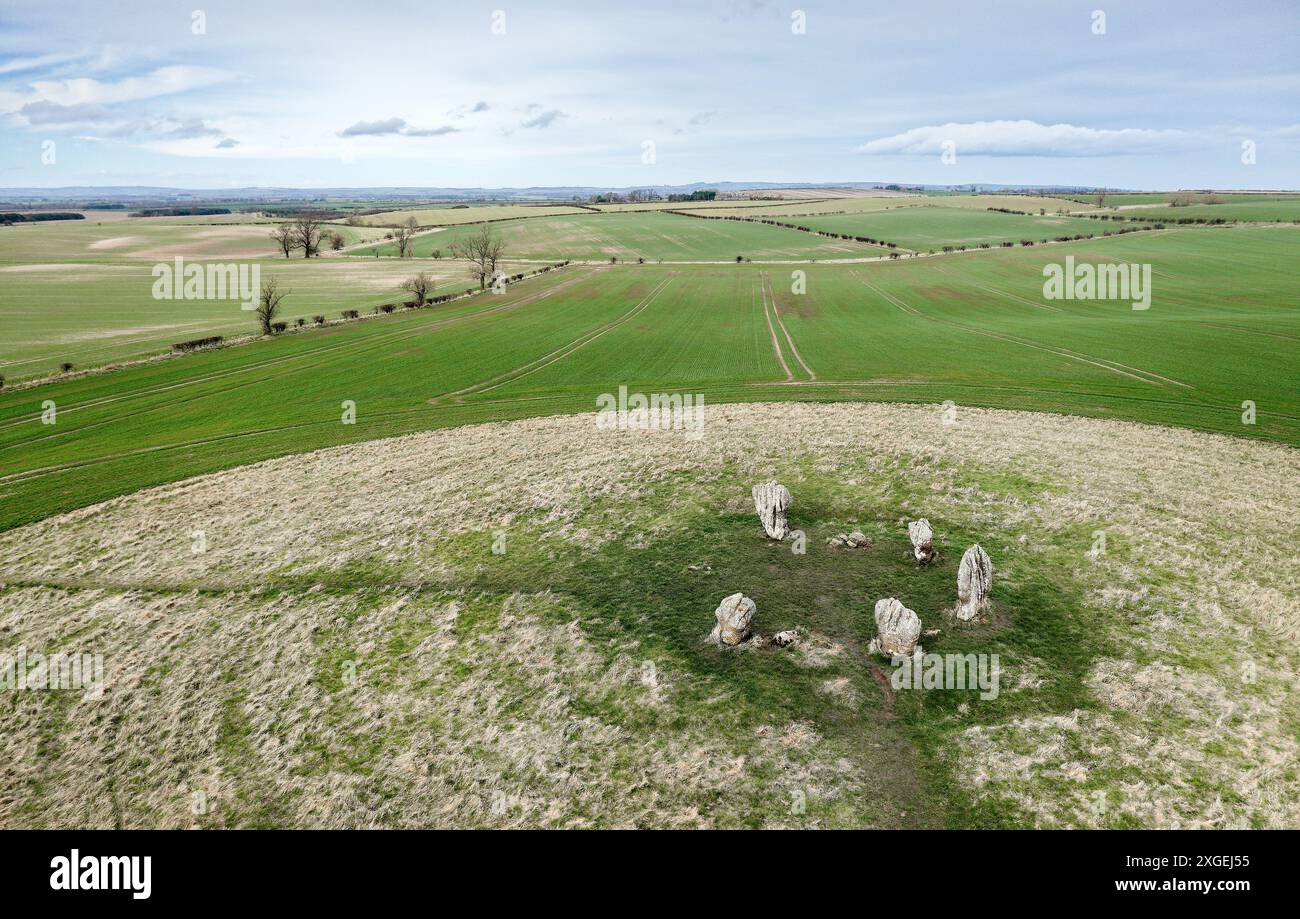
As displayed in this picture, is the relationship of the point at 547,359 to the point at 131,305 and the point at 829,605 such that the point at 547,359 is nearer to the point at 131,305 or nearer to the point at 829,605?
the point at 829,605

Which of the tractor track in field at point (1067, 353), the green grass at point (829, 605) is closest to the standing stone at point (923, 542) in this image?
the green grass at point (829, 605)

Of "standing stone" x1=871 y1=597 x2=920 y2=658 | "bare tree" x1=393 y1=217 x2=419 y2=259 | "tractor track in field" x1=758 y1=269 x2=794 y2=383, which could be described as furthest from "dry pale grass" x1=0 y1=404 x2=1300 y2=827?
"bare tree" x1=393 y1=217 x2=419 y2=259

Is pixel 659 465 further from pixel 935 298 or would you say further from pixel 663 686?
pixel 935 298

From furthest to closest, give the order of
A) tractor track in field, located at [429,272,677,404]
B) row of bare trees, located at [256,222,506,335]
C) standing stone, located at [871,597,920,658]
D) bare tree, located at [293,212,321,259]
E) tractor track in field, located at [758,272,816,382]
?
bare tree, located at [293,212,321,259] < row of bare trees, located at [256,222,506,335] < tractor track in field, located at [758,272,816,382] < tractor track in field, located at [429,272,677,404] < standing stone, located at [871,597,920,658]

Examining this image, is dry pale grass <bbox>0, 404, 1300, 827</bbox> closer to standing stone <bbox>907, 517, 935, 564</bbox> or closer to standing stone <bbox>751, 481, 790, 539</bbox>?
standing stone <bbox>907, 517, 935, 564</bbox>

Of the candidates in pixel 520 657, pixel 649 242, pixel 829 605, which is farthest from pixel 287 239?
pixel 829 605
